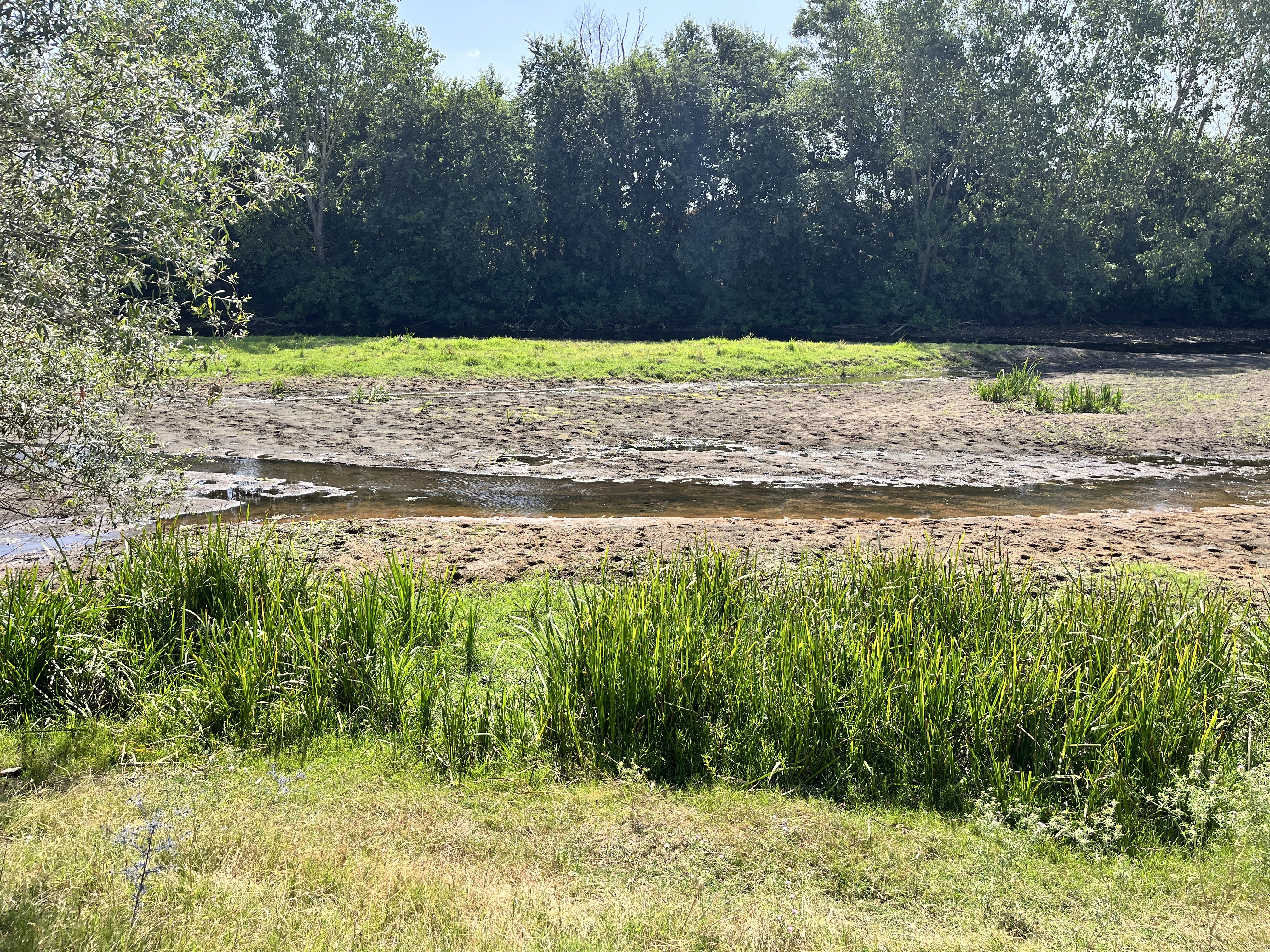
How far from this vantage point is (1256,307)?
141 feet

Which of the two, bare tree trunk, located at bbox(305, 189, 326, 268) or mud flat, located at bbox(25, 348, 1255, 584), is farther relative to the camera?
bare tree trunk, located at bbox(305, 189, 326, 268)

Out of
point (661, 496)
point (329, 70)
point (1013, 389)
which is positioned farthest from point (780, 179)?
point (661, 496)

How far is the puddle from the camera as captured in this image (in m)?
12.5

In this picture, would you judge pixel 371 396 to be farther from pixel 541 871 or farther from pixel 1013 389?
pixel 541 871

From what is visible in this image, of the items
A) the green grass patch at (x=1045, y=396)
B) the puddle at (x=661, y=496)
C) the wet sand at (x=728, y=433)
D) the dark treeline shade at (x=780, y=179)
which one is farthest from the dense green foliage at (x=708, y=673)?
the dark treeline shade at (x=780, y=179)

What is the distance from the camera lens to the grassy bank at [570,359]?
24.2 m

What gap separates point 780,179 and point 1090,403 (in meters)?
26.4

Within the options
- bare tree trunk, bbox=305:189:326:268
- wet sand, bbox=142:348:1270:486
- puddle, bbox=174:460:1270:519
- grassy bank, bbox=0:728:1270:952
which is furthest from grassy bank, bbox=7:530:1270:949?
bare tree trunk, bbox=305:189:326:268

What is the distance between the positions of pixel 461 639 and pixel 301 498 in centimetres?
644

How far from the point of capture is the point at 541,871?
15.2 ft

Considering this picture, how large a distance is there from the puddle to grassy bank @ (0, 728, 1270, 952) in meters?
6.73

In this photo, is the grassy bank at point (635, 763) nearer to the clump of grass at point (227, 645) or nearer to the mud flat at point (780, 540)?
the clump of grass at point (227, 645)

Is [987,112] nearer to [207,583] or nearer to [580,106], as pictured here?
[580,106]

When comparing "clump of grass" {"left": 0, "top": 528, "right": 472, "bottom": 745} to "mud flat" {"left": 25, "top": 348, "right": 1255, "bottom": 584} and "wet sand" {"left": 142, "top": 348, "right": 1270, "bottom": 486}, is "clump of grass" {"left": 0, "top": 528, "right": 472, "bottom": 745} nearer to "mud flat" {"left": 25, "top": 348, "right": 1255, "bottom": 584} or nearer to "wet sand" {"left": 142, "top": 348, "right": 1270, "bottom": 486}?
"mud flat" {"left": 25, "top": 348, "right": 1255, "bottom": 584}
